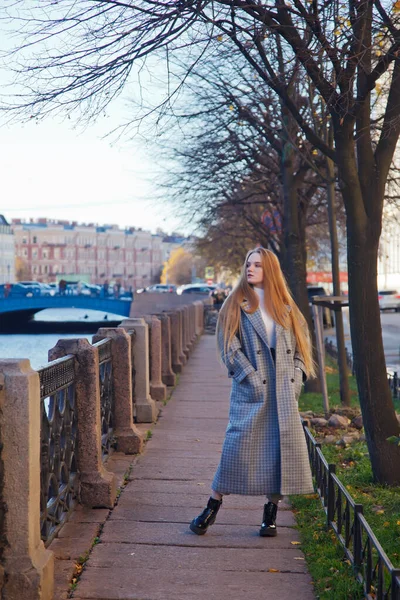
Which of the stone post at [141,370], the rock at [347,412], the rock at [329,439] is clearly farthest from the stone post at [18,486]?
the rock at [347,412]

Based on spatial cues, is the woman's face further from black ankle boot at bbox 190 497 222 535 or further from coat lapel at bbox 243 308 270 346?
black ankle boot at bbox 190 497 222 535

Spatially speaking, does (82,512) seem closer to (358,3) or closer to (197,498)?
(197,498)

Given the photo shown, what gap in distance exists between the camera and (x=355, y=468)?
27.4 feet

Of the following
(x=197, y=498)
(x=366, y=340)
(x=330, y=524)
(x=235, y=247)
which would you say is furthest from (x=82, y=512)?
(x=235, y=247)

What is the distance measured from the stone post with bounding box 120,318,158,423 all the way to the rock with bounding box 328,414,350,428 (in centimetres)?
206

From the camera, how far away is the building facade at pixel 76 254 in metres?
177

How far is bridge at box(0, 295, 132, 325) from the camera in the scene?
6594 cm

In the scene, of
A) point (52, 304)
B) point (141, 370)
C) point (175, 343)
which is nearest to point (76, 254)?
point (52, 304)

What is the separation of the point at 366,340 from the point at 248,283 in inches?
92.9

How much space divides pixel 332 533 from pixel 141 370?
16.3 ft

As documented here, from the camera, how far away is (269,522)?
5.73 metres

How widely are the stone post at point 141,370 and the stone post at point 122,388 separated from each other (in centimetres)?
169

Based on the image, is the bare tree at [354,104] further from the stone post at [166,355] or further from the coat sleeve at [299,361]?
the stone post at [166,355]

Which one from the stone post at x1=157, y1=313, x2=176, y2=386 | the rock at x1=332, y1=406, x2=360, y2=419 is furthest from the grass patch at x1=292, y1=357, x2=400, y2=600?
the stone post at x1=157, y1=313, x2=176, y2=386
